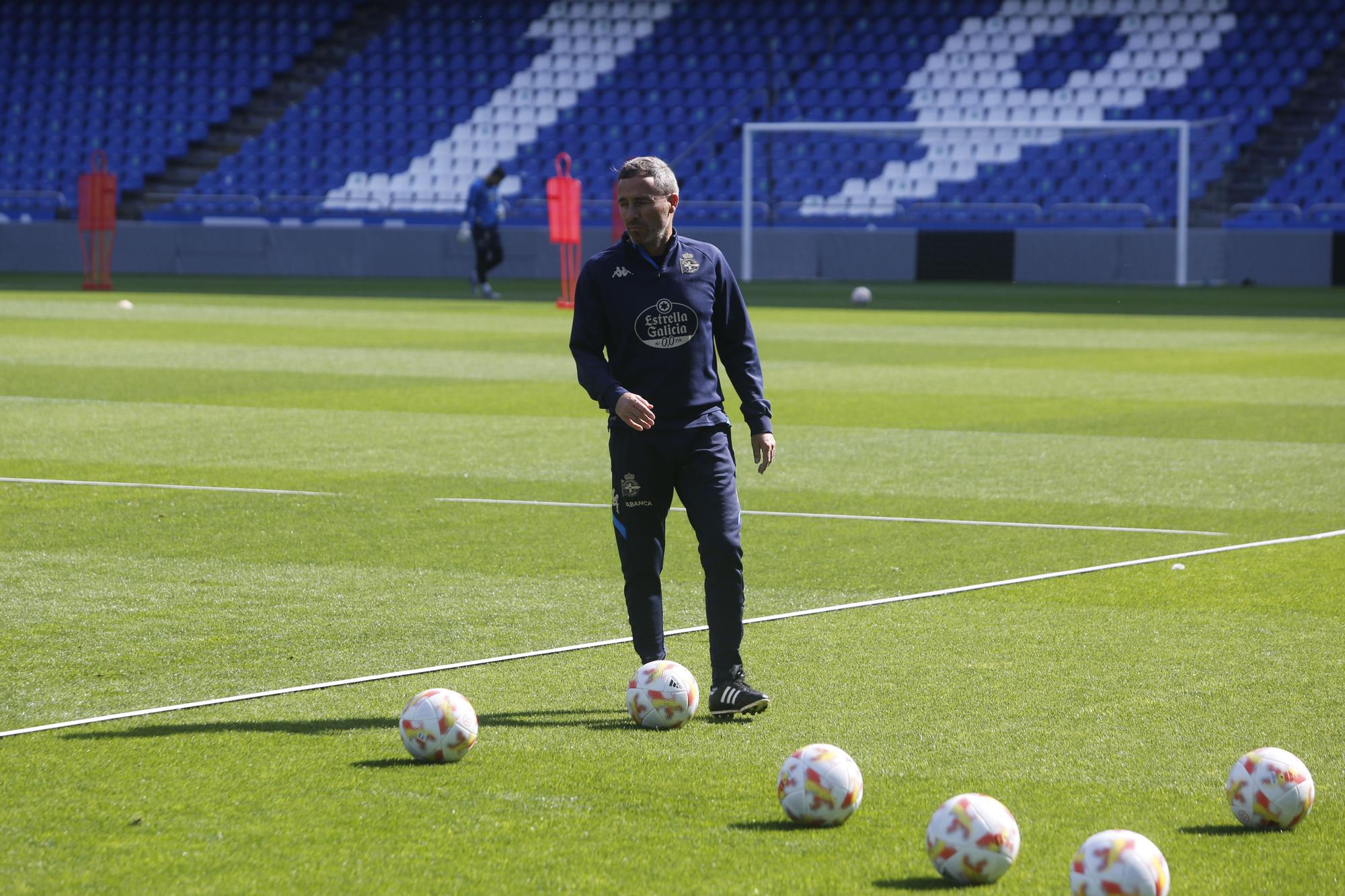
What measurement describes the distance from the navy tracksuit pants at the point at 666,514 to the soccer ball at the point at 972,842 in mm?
1600

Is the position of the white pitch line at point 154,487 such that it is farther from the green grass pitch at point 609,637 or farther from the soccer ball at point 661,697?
the soccer ball at point 661,697

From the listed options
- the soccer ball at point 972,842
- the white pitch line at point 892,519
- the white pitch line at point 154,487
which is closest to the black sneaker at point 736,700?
the soccer ball at point 972,842

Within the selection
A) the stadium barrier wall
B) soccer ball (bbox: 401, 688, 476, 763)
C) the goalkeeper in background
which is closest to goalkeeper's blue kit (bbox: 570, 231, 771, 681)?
soccer ball (bbox: 401, 688, 476, 763)

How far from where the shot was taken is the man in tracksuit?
5.60 meters

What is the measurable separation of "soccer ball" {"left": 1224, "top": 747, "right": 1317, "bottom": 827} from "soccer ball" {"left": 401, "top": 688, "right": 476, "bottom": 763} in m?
1.98

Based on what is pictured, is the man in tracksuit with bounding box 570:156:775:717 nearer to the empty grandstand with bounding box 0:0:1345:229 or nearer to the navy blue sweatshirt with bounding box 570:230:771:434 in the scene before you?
the navy blue sweatshirt with bounding box 570:230:771:434

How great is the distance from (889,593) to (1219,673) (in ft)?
5.50

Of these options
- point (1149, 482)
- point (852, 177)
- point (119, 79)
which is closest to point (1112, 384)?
point (1149, 482)

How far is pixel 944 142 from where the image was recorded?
35188mm

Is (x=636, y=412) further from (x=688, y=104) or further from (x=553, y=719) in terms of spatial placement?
(x=688, y=104)

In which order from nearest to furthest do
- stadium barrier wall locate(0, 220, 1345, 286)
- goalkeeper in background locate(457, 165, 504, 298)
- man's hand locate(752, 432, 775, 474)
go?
man's hand locate(752, 432, 775, 474) < goalkeeper in background locate(457, 165, 504, 298) < stadium barrier wall locate(0, 220, 1345, 286)

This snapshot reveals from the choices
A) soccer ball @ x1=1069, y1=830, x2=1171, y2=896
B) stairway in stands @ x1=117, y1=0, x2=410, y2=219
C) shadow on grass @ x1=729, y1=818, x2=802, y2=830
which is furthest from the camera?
stairway in stands @ x1=117, y1=0, x2=410, y2=219

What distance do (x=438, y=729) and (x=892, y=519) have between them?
15.3ft

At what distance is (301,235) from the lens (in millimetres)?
36969
